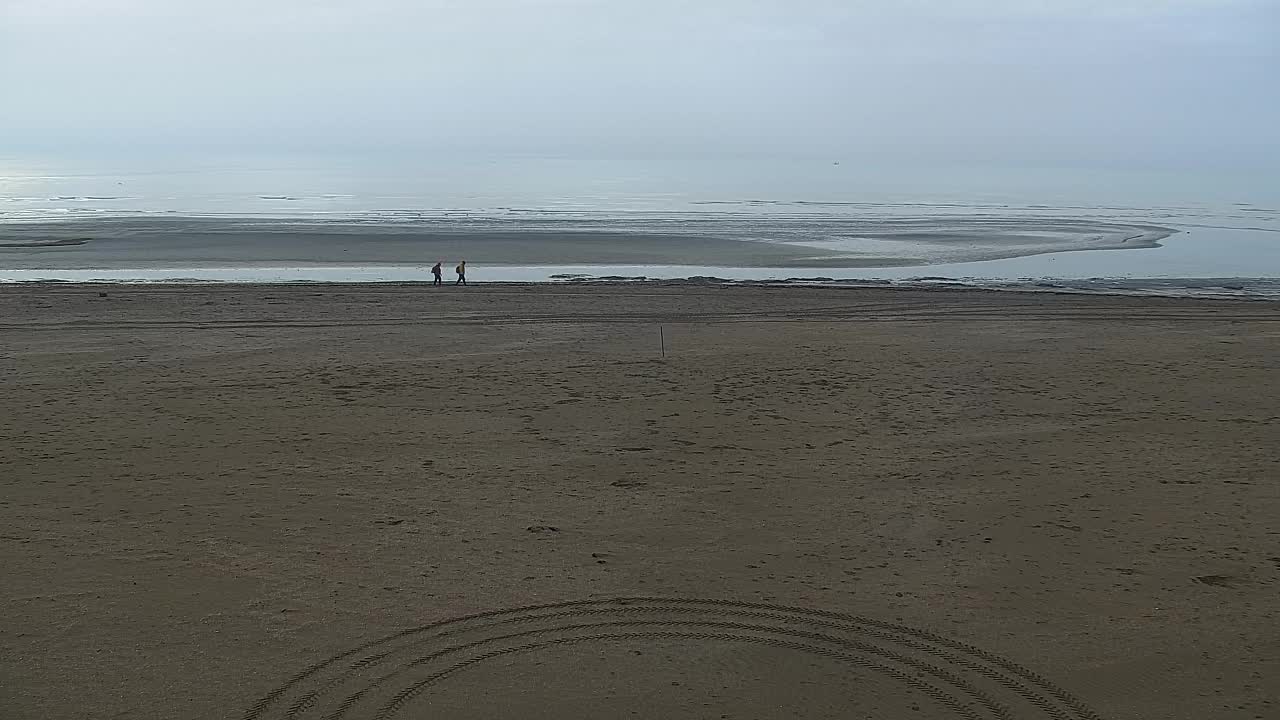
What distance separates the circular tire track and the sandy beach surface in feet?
0.09

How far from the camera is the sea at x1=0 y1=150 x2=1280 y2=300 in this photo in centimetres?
3647

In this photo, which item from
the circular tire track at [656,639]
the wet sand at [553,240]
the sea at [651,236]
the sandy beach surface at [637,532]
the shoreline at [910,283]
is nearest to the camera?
the circular tire track at [656,639]

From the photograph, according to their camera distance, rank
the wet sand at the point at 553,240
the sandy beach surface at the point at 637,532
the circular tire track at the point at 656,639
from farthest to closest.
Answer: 1. the wet sand at the point at 553,240
2. the sandy beach surface at the point at 637,532
3. the circular tire track at the point at 656,639

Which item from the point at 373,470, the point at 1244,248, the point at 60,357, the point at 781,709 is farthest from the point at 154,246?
the point at 1244,248

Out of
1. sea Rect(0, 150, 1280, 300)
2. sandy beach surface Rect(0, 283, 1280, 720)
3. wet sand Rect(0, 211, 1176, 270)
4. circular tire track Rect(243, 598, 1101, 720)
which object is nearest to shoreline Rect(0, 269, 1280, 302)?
sea Rect(0, 150, 1280, 300)

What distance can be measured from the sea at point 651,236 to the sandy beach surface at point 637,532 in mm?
16940

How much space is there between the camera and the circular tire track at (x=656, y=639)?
6.93 meters

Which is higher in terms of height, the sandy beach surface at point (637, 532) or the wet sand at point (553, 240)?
the wet sand at point (553, 240)

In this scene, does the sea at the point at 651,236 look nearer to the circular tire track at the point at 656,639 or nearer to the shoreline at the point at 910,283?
the shoreline at the point at 910,283

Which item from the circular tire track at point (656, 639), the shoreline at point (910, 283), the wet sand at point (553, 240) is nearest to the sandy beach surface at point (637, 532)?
the circular tire track at point (656, 639)

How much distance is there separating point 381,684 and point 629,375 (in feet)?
34.5

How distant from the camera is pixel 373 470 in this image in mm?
12094

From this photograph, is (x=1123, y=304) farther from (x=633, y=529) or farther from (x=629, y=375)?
(x=633, y=529)

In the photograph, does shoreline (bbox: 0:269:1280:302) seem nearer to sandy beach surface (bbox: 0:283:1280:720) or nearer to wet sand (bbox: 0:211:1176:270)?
wet sand (bbox: 0:211:1176:270)
